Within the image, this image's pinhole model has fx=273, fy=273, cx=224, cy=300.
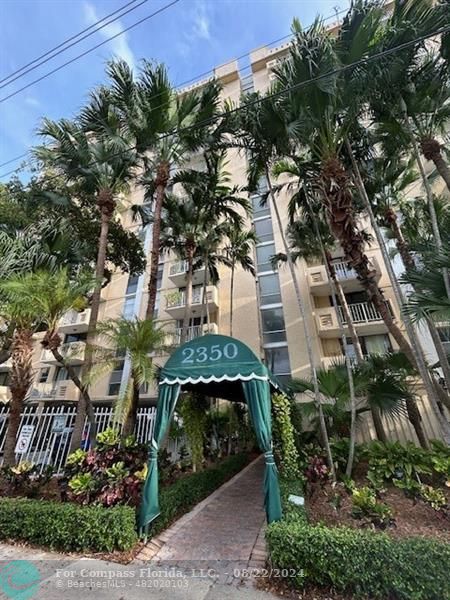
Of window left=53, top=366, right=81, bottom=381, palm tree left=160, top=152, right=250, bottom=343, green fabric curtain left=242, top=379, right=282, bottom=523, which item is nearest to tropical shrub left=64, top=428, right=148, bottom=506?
green fabric curtain left=242, top=379, right=282, bottom=523

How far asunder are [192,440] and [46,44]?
33.8 feet

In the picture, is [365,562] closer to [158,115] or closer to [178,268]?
[158,115]

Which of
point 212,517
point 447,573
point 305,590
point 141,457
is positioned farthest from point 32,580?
point 447,573

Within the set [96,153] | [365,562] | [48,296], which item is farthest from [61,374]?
[365,562]

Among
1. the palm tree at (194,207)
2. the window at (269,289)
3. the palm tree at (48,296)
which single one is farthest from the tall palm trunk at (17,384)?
the window at (269,289)

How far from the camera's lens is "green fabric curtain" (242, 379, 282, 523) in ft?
15.0

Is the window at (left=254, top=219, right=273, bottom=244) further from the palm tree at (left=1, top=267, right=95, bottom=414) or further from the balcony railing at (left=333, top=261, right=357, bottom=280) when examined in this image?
the palm tree at (left=1, top=267, right=95, bottom=414)

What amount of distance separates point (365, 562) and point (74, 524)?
4.44 m

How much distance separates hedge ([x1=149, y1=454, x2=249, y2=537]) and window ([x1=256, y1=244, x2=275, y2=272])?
1278 centimetres

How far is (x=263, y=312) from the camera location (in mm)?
17531

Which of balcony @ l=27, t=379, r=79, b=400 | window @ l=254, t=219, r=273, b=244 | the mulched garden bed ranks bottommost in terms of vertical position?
the mulched garden bed

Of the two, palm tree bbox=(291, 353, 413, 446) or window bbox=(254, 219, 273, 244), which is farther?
window bbox=(254, 219, 273, 244)

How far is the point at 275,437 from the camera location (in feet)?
21.0

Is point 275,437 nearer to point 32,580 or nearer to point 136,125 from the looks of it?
point 32,580
